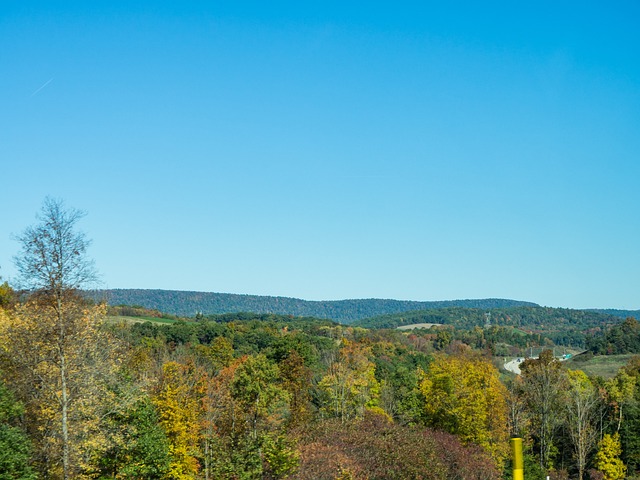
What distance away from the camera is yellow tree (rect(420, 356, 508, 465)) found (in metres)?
52.6

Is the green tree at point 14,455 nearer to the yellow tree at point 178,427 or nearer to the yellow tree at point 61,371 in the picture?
the yellow tree at point 61,371

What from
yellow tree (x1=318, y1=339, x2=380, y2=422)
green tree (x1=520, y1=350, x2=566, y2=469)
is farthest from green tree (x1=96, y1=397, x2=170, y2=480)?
green tree (x1=520, y1=350, x2=566, y2=469)

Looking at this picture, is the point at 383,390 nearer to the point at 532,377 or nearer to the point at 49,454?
the point at 532,377

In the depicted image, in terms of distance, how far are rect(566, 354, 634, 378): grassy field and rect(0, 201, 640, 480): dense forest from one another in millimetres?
35606

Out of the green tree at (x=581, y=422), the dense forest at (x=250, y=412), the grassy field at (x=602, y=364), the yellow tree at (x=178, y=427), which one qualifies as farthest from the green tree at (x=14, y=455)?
the grassy field at (x=602, y=364)

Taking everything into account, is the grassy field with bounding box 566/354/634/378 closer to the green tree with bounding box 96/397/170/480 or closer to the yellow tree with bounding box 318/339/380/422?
the yellow tree with bounding box 318/339/380/422

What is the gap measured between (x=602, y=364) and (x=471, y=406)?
101375 mm

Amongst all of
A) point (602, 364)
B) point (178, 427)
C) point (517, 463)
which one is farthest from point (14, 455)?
point (602, 364)

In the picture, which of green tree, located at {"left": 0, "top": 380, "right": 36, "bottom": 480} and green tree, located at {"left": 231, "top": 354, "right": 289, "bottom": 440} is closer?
green tree, located at {"left": 0, "top": 380, "right": 36, "bottom": 480}

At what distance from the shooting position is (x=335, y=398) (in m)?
61.7

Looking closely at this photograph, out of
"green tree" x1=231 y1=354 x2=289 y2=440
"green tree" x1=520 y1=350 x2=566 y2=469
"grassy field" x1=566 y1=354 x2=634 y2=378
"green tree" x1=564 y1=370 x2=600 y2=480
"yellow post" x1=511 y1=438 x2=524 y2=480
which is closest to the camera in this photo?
"yellow post" x1=511 y1=438 x2=524 y2=480

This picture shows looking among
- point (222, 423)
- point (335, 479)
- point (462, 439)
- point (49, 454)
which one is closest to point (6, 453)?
point (49, 454)

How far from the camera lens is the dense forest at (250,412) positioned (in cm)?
2548

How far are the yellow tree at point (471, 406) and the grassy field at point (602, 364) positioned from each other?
76.3 m
